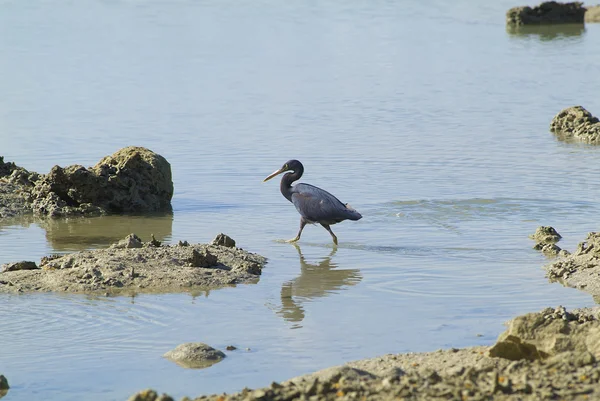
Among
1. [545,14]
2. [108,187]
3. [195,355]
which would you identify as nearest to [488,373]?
[195,355]

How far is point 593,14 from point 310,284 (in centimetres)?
3485

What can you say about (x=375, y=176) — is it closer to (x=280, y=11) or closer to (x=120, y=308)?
(x=120, y=308)

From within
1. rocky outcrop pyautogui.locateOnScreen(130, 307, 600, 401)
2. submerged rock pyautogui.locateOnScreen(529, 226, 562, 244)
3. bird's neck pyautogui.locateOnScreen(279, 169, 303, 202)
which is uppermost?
bird's neck pyautogui.locateOnScreen(279, 169, 303, 202)

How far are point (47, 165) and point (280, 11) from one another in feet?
87.2

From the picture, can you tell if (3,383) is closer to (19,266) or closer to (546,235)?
(19,266)

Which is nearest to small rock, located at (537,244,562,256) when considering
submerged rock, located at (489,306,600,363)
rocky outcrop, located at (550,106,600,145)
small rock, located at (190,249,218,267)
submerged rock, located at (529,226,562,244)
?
submerged rock, located at (529,226,562,244)

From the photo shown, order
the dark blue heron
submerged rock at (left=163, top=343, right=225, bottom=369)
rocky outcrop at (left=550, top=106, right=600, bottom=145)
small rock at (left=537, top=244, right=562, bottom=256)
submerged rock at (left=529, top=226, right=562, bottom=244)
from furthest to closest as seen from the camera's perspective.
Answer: rocky outcrop at (left=550, top=106, right=600, bottom=145)
the dark blue heron
submerged rock at (left=529, top=226, right=562, bottom=244)
small rock at (left=537, top=244, right=562, bottom=256)
submerged rock at (left=163, top=343, right=225, bottom=369)

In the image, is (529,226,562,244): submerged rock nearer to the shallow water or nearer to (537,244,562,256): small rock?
the shallow water

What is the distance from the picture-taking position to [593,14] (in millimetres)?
42688

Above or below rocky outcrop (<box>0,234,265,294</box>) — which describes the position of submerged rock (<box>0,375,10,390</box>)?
below

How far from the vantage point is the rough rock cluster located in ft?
45.8

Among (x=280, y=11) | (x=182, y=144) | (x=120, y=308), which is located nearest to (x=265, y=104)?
(x=182, y=144)

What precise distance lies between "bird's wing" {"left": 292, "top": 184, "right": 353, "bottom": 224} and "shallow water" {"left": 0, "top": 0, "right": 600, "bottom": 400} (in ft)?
1.11

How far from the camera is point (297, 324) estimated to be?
9.12 m
